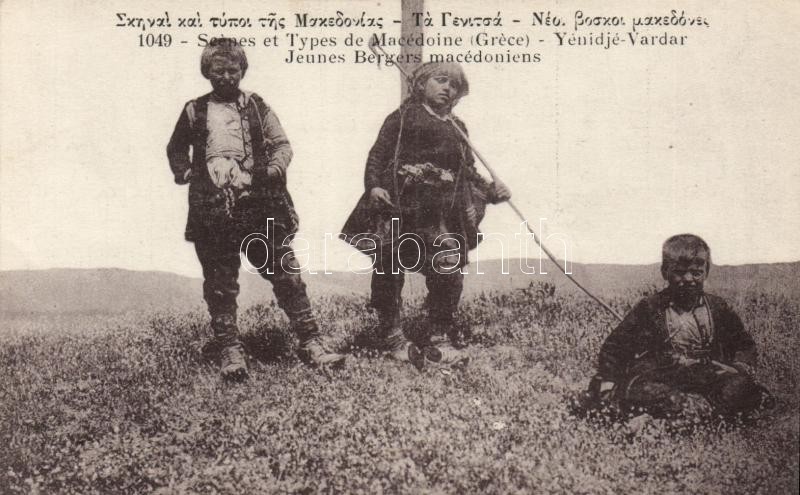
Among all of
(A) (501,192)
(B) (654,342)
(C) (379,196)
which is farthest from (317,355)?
(B) (654,342)

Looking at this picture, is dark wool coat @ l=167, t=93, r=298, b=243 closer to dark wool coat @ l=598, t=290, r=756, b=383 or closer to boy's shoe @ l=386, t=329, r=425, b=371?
boy's shoe @ l=386, t=329, r=425, b=371

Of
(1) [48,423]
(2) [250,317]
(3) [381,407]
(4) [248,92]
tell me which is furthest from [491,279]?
(1) [48,423]

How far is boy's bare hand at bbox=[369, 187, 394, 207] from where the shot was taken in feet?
16.3

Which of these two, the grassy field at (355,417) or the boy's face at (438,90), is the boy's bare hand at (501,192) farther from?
the grassy field at (355,417)

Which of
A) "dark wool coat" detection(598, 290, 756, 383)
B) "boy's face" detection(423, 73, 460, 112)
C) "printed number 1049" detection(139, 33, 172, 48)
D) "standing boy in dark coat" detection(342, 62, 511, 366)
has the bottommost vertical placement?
"dark wool coat" detection(598, 290, 756, 383)

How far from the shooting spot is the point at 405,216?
5039mm

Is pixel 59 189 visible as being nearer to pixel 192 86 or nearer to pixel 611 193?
pixel 192 86

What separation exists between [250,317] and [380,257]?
1057 mm

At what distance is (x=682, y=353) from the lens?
4617 mm

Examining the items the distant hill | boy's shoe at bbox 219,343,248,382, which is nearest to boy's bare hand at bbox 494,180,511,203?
the distant hill

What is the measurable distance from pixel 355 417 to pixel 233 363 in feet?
3.03

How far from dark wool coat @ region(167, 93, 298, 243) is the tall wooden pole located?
1.05m

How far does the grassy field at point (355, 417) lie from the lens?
14.3 feet

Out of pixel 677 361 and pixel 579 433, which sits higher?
pixel 677 361
